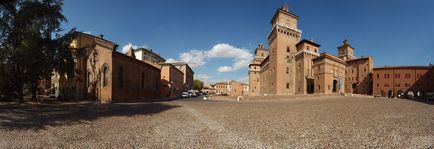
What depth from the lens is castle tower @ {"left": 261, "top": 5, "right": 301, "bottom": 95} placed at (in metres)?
57.3

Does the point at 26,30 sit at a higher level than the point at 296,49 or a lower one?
lower

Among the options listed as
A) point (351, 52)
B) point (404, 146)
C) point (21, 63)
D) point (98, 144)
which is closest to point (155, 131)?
point (98, 144)

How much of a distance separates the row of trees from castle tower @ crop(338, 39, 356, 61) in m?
92.7

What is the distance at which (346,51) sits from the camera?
87.3 meters

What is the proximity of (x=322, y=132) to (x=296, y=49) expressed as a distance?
55.1m

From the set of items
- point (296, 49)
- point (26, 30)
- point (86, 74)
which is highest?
point (296, 49)

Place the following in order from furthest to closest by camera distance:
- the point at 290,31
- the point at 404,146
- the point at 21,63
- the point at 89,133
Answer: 1. the point at 290,31
2. the point at 21,63
3. the point at 89,133
4. the point at 404,146

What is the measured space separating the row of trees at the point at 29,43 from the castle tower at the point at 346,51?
92.7m

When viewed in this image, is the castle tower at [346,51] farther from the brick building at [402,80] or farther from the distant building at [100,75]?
the distant building at [100,75]

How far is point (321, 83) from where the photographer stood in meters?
54.5

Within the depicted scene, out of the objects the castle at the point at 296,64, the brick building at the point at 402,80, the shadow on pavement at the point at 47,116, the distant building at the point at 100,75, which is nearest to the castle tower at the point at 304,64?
the castle at the point at 296,64

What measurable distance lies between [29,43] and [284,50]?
172ft

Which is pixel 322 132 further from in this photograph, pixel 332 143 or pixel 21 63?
pixel 21 63

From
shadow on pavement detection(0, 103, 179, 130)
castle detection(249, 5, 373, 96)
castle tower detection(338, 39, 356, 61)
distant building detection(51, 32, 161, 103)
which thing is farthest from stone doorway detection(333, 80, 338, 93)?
shadow on pavement detection(0, 103, 179, 130)
